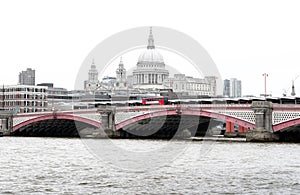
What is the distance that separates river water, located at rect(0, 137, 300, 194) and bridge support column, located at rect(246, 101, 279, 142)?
18.5m

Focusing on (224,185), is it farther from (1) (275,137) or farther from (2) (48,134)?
(2) (48,134)

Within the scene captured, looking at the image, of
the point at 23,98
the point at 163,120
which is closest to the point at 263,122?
the point at 163,120

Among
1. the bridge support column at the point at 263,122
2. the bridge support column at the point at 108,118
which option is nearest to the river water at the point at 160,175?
the bridge support column at the point at 263,122

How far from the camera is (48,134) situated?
10869cm

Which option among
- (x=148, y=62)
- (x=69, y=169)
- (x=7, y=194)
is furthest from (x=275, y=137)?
(x=148, y=62)

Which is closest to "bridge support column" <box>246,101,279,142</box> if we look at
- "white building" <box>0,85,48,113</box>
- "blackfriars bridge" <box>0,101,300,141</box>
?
"blackfriars bridge" <box>0,101,300,141</box>

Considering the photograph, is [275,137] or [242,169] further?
[275,137]

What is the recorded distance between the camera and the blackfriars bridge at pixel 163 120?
71312mm

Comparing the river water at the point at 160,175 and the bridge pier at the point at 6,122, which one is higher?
the bridge pier at the point at 6,122

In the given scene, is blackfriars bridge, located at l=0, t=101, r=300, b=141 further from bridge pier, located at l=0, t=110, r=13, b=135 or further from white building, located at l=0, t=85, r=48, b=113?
white building, located at l=0, t=85, r=48, b=113

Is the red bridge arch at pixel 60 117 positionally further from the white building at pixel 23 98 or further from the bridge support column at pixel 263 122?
the white building at pixel 23 98

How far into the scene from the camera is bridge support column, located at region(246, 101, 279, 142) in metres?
71.1

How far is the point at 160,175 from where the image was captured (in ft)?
125

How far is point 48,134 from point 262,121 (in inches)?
1835
